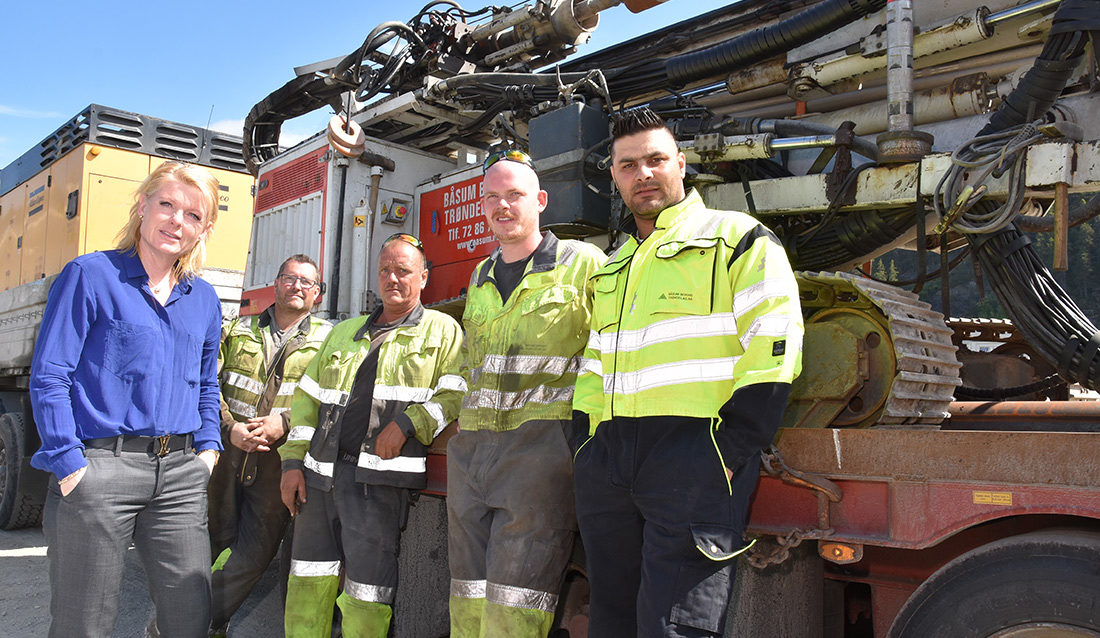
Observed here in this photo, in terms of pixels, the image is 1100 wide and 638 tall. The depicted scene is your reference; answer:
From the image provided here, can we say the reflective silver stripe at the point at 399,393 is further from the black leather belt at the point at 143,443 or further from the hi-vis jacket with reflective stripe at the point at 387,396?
the black leather belt at the point at 143,443

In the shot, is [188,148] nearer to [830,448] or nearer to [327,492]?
[327,492]

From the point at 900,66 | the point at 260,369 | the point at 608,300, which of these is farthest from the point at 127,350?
the point at 900,66

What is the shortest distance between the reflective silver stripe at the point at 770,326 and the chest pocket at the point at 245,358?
9.68 ft

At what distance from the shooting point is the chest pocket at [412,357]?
142 inches

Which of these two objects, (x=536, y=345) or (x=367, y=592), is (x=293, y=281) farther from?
(x=536, y=345)

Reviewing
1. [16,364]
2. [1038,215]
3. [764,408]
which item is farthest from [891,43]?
[16,364]

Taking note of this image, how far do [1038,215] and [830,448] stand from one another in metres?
1.70

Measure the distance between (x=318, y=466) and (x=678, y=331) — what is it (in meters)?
1.94

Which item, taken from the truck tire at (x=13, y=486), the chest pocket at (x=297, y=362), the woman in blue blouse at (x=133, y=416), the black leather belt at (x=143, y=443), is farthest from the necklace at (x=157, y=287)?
the truck tire at (x=13, y=486)

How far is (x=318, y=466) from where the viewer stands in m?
3.61

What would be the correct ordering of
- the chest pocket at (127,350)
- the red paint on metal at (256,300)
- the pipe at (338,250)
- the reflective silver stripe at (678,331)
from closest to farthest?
1. the reflective silver stripe at (678,331)
2. the chest pocket at (127,350)
3. the pipe at (338,250)
4. the red paint on metal at (256,300)

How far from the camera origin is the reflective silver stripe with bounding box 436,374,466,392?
11.7 ft

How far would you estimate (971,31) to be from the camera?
3527mm

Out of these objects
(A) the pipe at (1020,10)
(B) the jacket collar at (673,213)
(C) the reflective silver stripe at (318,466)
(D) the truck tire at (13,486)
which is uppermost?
(A) the pipe at (1020,10)
